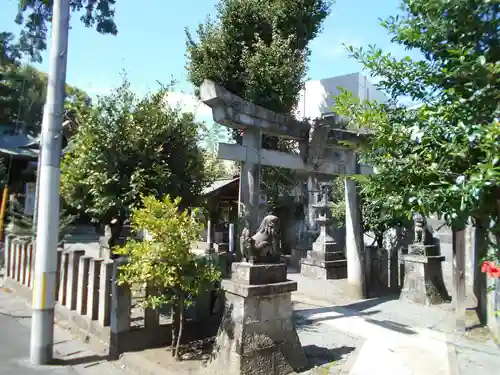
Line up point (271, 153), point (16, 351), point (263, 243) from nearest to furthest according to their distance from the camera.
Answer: point (263, 243) → point (16, 351) → point (271, 153)

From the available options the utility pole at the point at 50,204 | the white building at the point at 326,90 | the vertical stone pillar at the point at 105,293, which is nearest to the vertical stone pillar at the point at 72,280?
the vertical stone pillar at the point at 105,293

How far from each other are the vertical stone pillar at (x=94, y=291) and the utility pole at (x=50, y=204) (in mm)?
989

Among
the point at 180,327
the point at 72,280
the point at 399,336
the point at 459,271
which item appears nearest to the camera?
the point at 180,327

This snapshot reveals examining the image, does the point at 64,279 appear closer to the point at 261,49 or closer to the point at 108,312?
the point at 108,312

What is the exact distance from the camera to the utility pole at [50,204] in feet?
18.8

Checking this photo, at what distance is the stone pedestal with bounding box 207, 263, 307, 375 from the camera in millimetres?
5129

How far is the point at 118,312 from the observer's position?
5.94m

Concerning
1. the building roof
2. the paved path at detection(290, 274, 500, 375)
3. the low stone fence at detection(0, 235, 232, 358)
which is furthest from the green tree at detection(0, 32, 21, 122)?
the paved path at detection(290, 274, 500, 375)

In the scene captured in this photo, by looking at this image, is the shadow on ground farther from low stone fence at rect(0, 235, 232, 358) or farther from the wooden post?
the wooden post

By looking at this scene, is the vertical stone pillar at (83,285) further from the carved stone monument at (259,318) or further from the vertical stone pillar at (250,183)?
the carved stone monument at (259,318)

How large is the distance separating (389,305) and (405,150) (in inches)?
311

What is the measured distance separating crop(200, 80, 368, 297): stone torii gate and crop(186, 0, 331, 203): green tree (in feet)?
13.0

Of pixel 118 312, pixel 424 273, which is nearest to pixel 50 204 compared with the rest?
pixel 118 312

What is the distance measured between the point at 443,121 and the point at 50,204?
5382 mm
